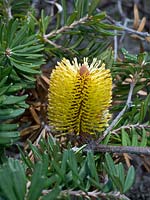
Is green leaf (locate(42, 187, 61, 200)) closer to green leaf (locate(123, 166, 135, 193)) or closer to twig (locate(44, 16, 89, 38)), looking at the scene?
green leaf (locate(123, 166, 135, 193))

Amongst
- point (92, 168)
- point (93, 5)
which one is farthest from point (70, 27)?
point (92, 168)

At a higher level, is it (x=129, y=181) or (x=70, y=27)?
(x=70, y=27)

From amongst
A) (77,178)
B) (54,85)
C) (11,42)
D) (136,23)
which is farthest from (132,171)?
(136,23)

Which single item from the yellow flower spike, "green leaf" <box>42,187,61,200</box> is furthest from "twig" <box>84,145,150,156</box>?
"green leaf" <box>42,187,61,200</box>

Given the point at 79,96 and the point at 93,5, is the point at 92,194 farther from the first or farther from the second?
the point at 93,5

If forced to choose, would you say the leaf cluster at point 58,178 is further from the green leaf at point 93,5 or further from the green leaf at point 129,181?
the green leaf at point 93,5

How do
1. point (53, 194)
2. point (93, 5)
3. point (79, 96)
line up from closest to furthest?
point (53, 194), point (79, 96), point (93, 5)

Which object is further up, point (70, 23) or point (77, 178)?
point (70, 23)

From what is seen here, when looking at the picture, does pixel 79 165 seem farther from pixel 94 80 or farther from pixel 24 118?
pixel 24 118

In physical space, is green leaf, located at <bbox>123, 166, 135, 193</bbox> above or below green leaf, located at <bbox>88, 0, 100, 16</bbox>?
below
